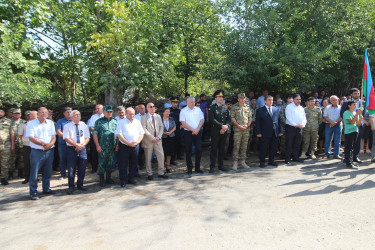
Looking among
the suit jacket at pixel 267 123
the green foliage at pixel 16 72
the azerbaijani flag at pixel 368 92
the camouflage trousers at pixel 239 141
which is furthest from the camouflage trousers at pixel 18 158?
the azerbaijani flag at pixel 368 92

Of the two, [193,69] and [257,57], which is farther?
[193,69]

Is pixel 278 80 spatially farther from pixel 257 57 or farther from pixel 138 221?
pixel 138 221

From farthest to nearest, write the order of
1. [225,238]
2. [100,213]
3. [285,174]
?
[285,174], [100,213], [225,238]

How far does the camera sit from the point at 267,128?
744cm

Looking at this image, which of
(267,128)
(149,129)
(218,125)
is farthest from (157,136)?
(267,128)

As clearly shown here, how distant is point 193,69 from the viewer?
1245 cm

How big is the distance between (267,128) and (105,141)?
4.33 m

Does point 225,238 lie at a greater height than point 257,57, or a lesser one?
Result: lesser

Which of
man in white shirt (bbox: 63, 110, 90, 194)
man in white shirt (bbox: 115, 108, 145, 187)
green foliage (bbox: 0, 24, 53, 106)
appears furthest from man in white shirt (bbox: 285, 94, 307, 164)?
green foliage (bbox: 0, 24, 53, 106)

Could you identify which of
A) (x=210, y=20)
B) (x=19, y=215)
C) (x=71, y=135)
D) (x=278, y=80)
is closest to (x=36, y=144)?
(x=71, y=135)

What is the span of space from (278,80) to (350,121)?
3272 mm

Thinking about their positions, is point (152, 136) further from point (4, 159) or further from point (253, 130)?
point (253, 130)

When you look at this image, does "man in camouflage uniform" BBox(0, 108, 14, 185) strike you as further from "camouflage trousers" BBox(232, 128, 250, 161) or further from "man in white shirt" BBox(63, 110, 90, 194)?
"camouflage trousers" BBox(232, 128, 250, 161)

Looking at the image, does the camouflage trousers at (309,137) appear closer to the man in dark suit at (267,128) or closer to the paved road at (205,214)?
the man in dark suit at (267,128)
